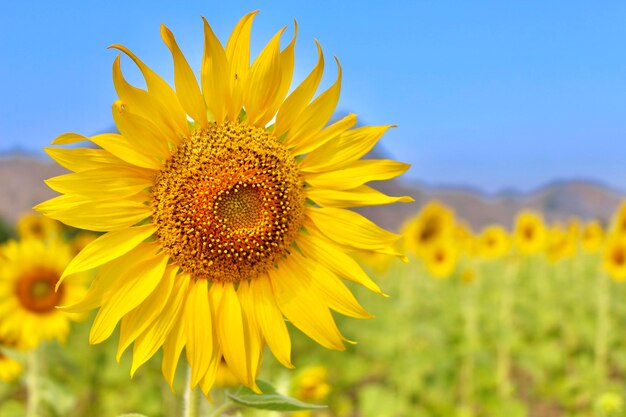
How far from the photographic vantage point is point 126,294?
154 cm

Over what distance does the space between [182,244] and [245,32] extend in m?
0.59

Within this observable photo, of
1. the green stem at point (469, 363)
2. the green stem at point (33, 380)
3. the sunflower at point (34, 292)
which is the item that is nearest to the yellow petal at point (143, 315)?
the green stem at point (33, 380)

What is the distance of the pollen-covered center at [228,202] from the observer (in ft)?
5.29

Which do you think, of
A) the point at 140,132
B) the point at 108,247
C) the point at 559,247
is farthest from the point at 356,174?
the point at 559,247

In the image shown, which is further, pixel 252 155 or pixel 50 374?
pixel 50 374

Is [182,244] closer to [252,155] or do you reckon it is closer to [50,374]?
[252,155]

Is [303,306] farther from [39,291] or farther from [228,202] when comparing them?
[39,291]

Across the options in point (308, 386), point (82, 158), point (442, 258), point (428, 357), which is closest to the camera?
point (82, 158)

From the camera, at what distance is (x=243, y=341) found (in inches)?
61.7

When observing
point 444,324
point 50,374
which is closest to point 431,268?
point 444,324

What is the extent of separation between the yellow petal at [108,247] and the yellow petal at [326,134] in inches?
18.2

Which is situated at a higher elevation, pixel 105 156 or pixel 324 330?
pixel 105 156

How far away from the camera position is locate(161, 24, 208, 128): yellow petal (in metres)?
1.48

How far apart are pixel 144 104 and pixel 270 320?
0.65m
